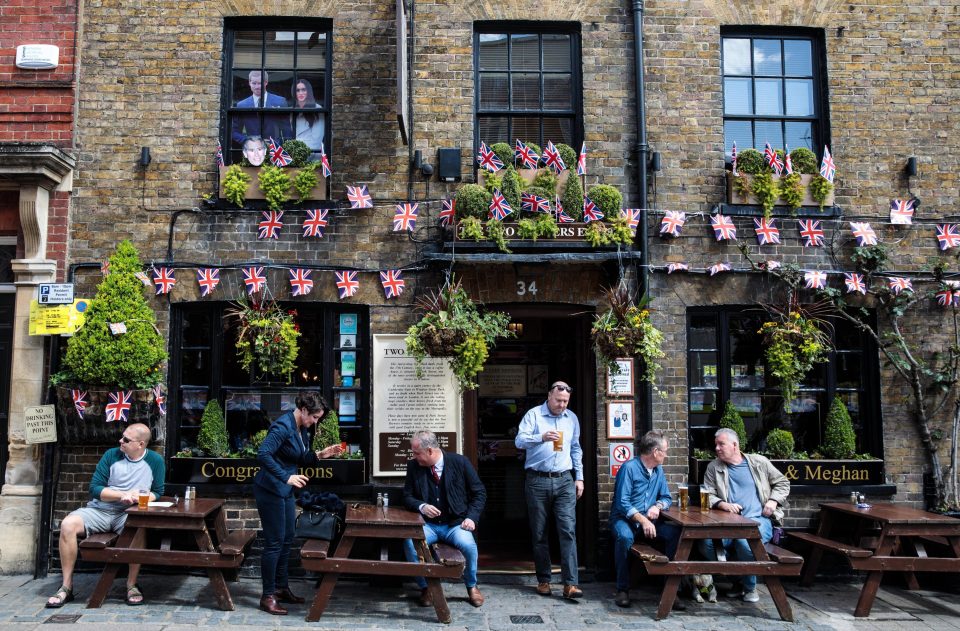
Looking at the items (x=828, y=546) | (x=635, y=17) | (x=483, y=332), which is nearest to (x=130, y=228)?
(x=483, y=332)

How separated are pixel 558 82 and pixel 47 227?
572 centimetres

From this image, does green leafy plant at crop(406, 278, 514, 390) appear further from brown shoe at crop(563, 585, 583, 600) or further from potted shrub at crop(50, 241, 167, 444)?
potted shrub at crop(50, 241, 167, 444)

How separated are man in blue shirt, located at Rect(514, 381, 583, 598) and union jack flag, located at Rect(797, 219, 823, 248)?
3.28m

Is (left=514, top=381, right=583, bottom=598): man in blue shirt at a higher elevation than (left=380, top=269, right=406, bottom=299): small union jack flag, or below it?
below

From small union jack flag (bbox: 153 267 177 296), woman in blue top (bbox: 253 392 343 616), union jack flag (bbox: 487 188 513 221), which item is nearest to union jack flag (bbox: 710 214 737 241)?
union jack flag (bbox: 487 188 513 221)

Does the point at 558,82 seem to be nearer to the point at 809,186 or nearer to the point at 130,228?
the point at 809,186

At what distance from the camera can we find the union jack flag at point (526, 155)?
27.3 feet

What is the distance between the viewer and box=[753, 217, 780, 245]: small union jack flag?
8359mm

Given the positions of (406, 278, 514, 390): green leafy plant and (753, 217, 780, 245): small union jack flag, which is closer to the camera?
(406, 278, 514, 390): green leafy plant

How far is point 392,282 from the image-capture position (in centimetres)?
820

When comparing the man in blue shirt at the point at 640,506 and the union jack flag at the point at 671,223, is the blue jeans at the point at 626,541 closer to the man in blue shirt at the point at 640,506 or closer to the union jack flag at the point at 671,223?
the man in blue shirt at the point at 640,506

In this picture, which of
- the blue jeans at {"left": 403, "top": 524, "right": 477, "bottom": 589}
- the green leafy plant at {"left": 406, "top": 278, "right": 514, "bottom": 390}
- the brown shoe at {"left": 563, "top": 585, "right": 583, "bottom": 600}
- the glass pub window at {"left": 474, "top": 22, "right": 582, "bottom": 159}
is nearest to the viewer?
the blue jeans at {"left": 403, "top": 524, "right": 477, "bottom": 589}

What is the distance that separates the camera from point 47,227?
27.0ft

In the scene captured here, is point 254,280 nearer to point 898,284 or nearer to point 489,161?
point 489,161
